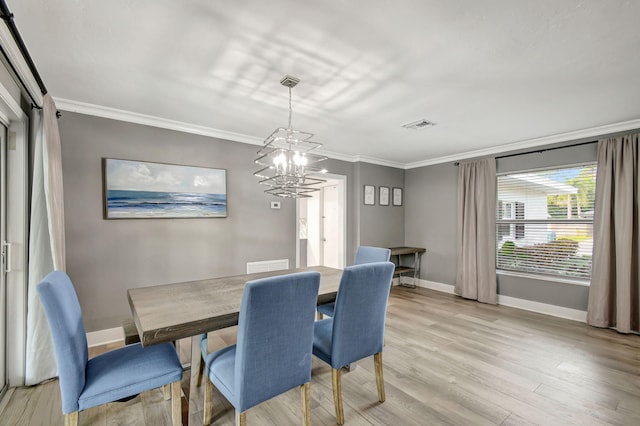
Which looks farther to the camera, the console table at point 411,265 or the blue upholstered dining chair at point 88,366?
the console table at point 411,265

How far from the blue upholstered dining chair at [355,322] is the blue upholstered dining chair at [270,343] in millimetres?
247

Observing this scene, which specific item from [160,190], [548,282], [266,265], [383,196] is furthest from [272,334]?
[383,196]

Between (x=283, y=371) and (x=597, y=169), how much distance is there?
4213 millimetres

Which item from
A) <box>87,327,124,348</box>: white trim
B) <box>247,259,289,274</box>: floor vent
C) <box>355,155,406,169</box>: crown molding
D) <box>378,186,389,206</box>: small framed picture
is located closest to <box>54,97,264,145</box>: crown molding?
<box>247,259,289,274</box>: floor vent

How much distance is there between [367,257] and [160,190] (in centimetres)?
238

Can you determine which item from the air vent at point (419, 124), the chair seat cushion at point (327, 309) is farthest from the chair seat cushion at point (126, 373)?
the air vent at point (419, 124)

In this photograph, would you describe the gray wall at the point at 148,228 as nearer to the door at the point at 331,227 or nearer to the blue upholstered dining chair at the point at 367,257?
the door at the point at 331,227

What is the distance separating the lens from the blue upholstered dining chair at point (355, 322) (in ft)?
6.01

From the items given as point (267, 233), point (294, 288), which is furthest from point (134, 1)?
point (267, 233)

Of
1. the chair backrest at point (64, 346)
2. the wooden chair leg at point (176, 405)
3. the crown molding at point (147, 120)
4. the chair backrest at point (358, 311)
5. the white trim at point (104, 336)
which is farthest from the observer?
the white trim at point (104, 336)

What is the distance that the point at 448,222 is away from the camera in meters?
5.14

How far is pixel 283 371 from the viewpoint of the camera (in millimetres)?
1584

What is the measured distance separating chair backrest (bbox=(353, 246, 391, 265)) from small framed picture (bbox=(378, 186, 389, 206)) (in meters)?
2.22

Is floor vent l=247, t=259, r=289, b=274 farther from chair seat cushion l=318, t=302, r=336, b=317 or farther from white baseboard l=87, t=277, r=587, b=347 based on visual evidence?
white baseboard l=87, t=277, r=587, b=347
